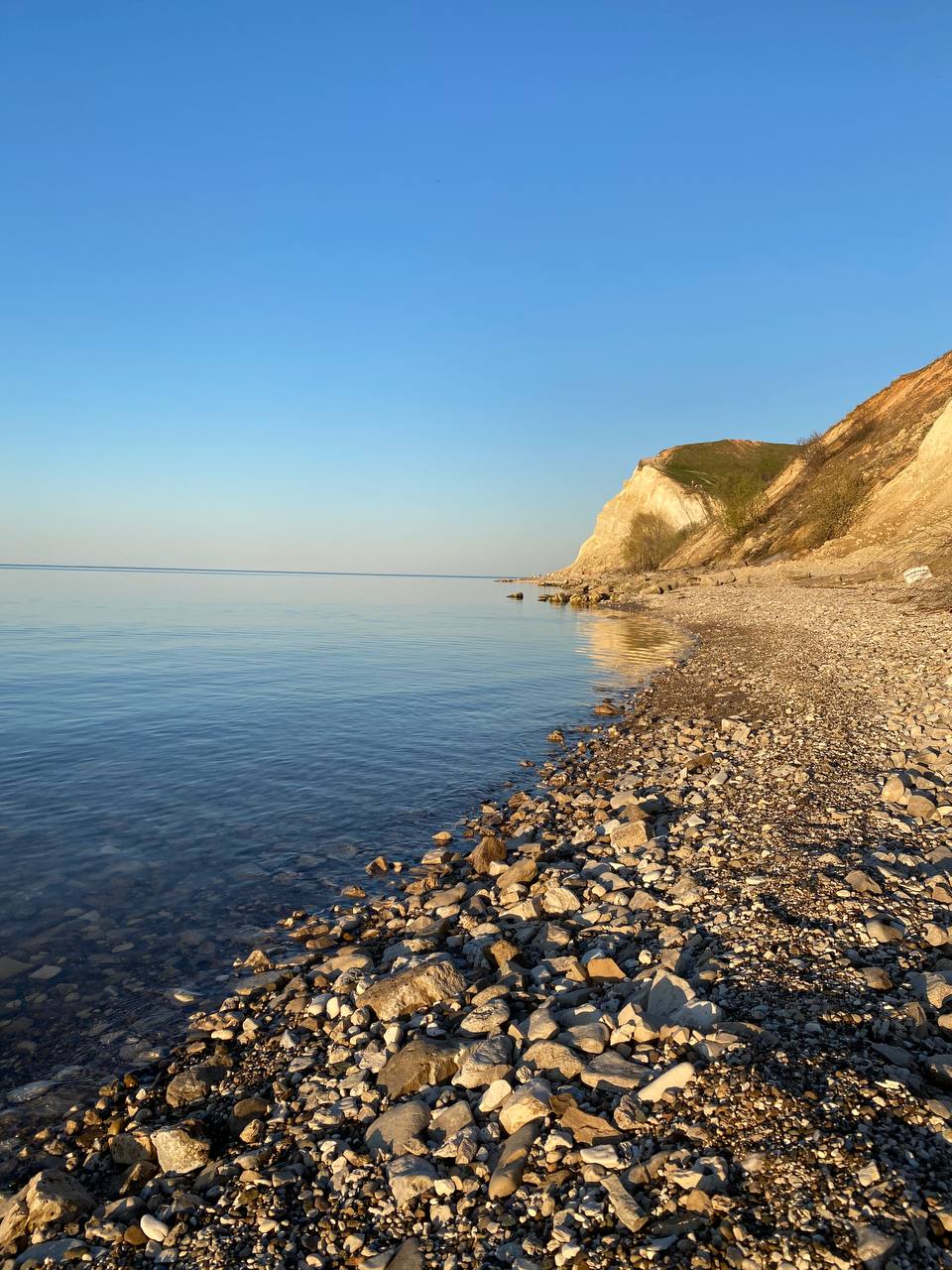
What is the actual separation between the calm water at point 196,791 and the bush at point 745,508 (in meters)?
55.2

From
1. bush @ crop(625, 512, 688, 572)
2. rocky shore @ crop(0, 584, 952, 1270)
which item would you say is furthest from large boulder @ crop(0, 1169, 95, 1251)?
bush @ crop(625, 512, 688, 572)

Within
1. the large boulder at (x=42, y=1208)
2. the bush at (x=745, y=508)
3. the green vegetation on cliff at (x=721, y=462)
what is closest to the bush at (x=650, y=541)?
the green vegetation on cliff at (x=721, y=462)

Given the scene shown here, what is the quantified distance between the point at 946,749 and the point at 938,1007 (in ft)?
24.5

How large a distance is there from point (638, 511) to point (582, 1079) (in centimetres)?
12075

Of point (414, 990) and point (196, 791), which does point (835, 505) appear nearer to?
point (196, 791)

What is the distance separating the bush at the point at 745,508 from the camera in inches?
3216

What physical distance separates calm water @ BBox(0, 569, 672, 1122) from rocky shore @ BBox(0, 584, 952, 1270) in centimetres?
121

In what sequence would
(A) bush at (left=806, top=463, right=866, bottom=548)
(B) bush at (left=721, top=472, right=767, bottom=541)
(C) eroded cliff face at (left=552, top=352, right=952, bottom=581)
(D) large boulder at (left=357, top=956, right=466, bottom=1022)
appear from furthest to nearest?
(B) bush at (left=721, top=472, right=767, bottom=541) → (A) bush at (left=806, top=463, right=866, bottom=548) → (C) eroded cliff face at (left=552, top=352, right=952, bottom=581) → (D) large boulder at (left=357, top=956, right=466, bottom=1022)

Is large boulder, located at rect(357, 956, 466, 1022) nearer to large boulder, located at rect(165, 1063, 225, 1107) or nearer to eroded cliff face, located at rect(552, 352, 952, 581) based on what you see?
large boulder, located at rect(165, 1063, 225, 1107)

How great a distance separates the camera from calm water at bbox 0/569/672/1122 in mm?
7480

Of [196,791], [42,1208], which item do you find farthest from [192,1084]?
[196,791]

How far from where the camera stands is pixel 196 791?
13.8 metres

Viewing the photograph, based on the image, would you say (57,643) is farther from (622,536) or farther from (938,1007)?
(622,536)

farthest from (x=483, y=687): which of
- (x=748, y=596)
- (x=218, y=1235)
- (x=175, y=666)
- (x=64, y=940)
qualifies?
(x=748, y=596)
